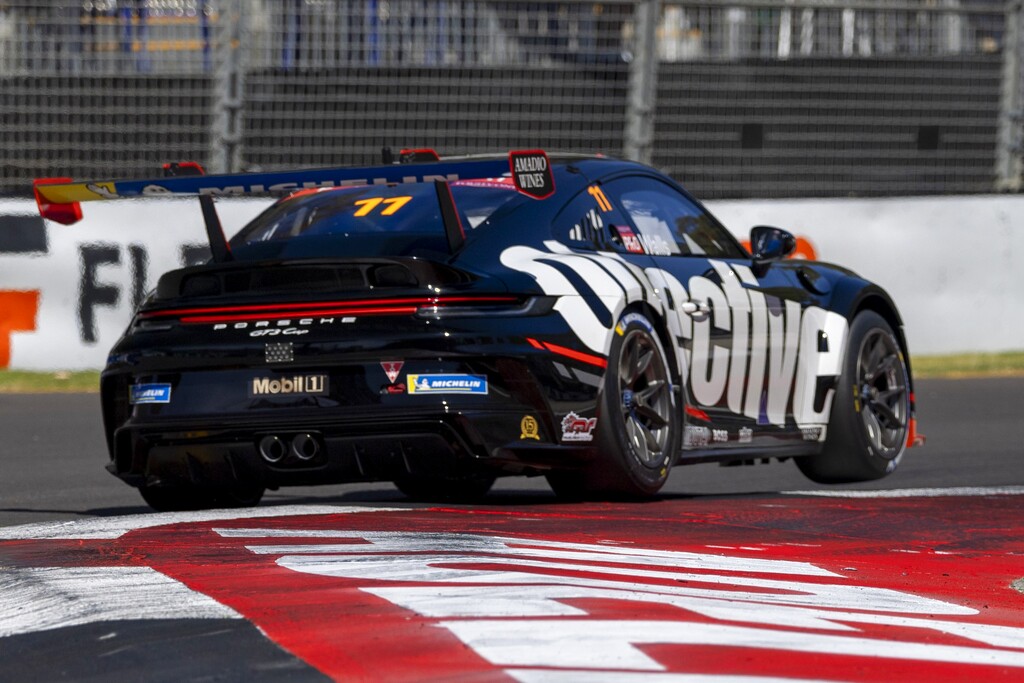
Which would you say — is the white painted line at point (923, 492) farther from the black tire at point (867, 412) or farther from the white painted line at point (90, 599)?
the white painted line at point (90, 599)

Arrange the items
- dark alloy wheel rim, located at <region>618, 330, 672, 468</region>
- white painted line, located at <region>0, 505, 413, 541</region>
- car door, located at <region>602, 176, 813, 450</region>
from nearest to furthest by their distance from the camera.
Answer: white painted line, located at <region>0, 505, 413, 541</region> → dark alloy wheel rim, located at <region>618, 330, 672, 468</region> → car door, located at <region>602, 176, 813, 450</region>

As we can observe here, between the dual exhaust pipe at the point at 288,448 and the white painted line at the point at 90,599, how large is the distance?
5.08 feet

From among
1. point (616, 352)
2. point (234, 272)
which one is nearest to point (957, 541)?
point (616, 352)

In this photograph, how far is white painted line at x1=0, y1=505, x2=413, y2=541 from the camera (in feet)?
18.6

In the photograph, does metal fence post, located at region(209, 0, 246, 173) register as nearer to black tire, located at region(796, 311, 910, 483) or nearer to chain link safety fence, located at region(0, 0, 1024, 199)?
chain link safety fence, located at region(0, 0, 1024, 199)

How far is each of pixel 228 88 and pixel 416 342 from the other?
851cm

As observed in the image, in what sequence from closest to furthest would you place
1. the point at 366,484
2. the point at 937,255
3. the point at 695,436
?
the point at 695,436
the point at 366,484
the point at 937,255

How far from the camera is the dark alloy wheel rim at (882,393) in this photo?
8312 millimetres

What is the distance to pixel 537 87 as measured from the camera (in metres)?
14.6

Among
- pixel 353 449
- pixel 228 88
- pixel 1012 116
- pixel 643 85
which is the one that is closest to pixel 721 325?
pixel 353 449

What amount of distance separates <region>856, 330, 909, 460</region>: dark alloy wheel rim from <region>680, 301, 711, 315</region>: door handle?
126 cm

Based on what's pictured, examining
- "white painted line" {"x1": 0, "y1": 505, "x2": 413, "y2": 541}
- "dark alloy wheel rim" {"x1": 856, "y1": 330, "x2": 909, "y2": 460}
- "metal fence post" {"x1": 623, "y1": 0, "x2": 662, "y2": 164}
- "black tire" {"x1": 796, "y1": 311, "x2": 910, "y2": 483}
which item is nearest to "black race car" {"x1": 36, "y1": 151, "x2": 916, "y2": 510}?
"white painted line" {"x1": 0, "y1": 505, "x2": 413, "y2": 541}

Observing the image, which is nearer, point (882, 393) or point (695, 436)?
point (695, 436)

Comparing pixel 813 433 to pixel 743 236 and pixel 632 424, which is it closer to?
pixel 632 424
